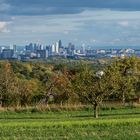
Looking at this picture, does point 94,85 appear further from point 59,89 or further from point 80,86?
point 59,89

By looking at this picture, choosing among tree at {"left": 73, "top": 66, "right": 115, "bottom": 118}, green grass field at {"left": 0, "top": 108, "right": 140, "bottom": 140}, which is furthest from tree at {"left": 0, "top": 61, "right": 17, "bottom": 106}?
green grass field at {"left": 0, "top": 108, "right": 140, "bottom": 140}

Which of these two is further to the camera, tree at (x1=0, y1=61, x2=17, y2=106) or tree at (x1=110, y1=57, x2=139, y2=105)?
tree at (x1=110, y1=57, x2=139, y2=105)

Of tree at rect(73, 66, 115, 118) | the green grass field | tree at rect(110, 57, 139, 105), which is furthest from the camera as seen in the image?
tree at rect(110, 57, 139, 105)

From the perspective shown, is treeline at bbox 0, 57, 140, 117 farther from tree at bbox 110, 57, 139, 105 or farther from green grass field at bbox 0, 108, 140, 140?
green grass field at bbox 0, 108, 140, 140

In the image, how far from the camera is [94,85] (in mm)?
Result: 49094

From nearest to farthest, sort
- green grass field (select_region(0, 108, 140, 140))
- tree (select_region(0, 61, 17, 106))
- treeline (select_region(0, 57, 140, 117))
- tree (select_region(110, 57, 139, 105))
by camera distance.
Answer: green grass field (select_region(0, 108, 140, 140)) < treeline (select_region(0, 57, 140, 117)) < tree (select_region(0, 61, 17, 106)) < tree (select_region(110, 57, 139, 105))

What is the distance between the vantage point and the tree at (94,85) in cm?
4919

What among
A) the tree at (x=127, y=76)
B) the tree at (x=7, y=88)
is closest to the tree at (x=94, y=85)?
the tree at (x=127, y=76)

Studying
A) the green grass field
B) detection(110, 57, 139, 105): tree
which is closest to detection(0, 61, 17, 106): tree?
detection(110, 57, 139, 105): tree

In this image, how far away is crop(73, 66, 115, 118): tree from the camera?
49.2m

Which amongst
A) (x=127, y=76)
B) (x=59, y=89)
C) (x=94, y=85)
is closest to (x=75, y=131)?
(x=94, y=85)

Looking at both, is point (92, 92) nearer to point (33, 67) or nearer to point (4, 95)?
point (4, 95)

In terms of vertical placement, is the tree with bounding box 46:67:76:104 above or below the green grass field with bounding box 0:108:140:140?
below

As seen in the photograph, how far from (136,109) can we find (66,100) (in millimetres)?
13460
